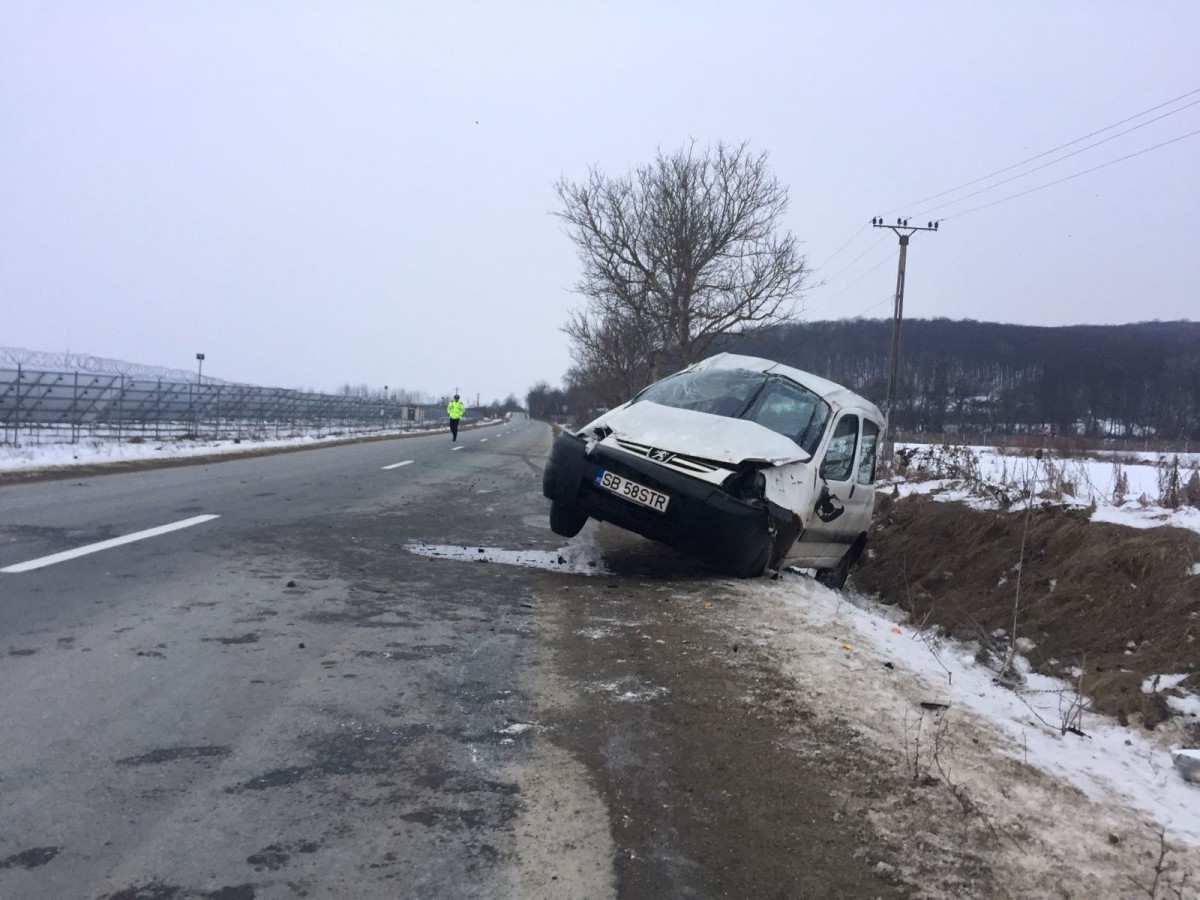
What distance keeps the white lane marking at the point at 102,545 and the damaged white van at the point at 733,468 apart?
3965mm

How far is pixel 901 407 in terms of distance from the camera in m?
39.9

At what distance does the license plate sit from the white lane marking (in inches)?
173

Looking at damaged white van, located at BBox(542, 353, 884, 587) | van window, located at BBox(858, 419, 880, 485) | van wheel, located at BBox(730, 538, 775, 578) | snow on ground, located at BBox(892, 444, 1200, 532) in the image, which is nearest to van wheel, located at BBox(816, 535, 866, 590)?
damaged white van, located at BBox(542, 353, 884, 587)

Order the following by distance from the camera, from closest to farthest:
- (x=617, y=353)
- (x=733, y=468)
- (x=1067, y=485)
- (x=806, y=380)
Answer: (x=733, y=468), (x=806, y=380), (x=1067, y=485), (x=617, y=353)

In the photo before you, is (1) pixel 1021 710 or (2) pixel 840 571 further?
(2) pixel 840 571

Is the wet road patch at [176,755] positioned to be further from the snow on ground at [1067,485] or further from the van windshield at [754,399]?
the snow on ground at [1067,485]

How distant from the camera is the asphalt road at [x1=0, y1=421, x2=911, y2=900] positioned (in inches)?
100

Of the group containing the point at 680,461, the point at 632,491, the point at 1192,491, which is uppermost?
the point at 680,461

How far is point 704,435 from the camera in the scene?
6.94 m

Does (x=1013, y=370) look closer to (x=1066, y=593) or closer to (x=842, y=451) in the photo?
(x=1066, y=593)

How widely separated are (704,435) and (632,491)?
0.87m

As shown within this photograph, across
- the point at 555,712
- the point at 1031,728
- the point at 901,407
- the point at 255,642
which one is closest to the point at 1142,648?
the point at 1031,728

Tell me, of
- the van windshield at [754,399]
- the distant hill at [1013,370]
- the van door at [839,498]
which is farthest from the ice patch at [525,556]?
the distant hill at [1013,370]

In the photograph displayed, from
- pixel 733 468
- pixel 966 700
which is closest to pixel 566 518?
pixel 733 468
